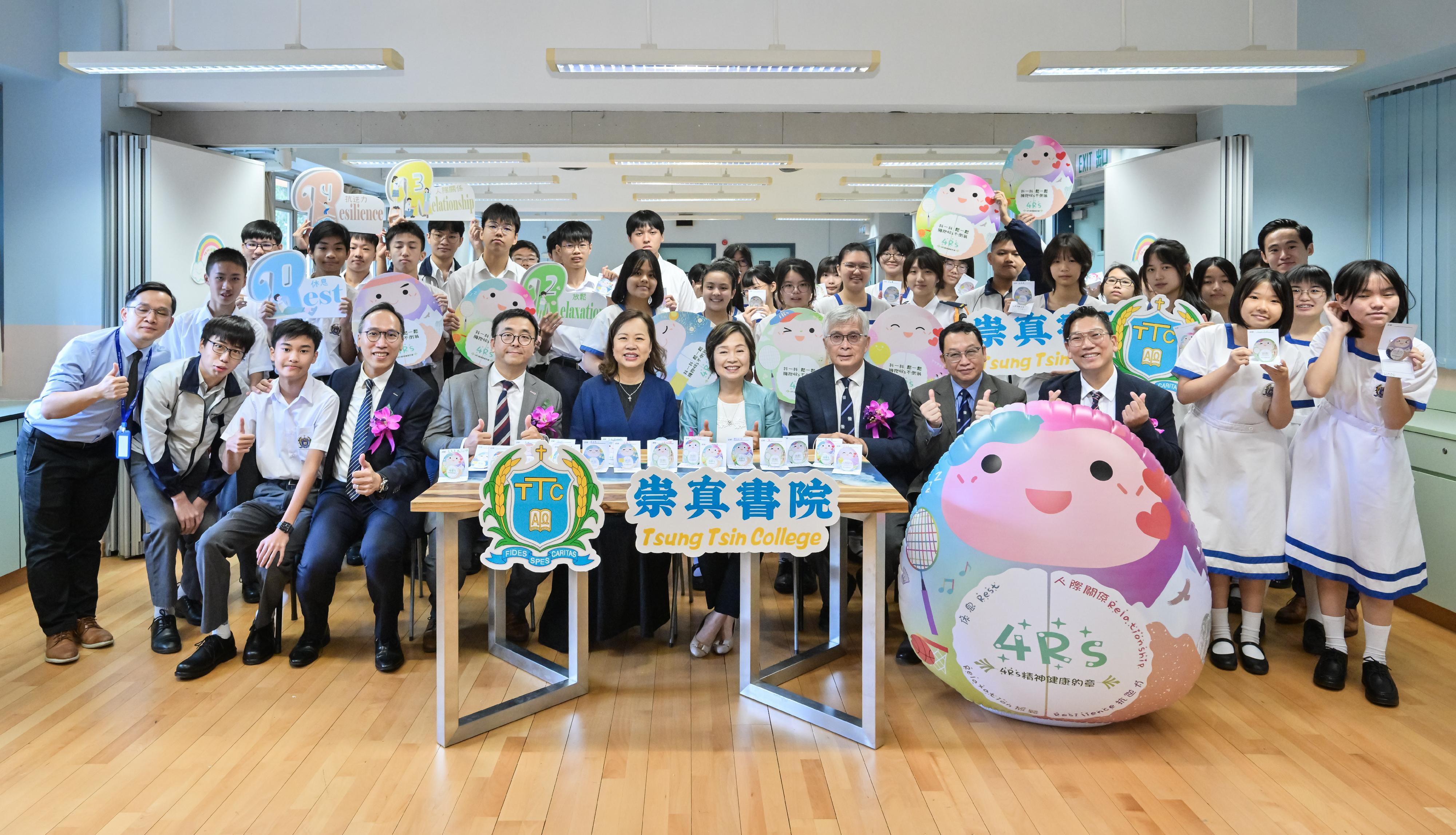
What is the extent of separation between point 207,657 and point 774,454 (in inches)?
86.5

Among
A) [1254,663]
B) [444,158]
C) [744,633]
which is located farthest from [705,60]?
[1254,663]

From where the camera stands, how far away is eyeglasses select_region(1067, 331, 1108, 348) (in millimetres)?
3291

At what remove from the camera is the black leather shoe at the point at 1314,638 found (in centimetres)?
357

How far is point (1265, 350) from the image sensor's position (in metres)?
3.07

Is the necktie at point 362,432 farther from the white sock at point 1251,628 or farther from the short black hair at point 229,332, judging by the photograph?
the white sock at point 1251,628

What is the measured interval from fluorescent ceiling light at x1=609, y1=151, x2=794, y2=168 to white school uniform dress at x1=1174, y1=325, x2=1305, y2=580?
11.0 ft

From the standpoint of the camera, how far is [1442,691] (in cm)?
325

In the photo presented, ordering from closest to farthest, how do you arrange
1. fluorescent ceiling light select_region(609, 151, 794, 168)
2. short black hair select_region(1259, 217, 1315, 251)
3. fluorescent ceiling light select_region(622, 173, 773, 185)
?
short black hair select_region(1259, 217, 1315, 251) < fluorescent ceiling light select_region(609, 151, 794, 168) < fluorescent ceiling light select_region(622, 173, 773, 185)

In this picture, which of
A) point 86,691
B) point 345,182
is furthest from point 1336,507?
point 345,182

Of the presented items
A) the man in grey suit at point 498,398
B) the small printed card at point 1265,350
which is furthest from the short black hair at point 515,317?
the small printed card at point 1265,350

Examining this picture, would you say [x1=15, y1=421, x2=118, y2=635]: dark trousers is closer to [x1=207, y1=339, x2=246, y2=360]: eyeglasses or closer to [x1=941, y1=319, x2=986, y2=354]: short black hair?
[x1=207, y1=339, x2=246, y2=360]: eyeglasses

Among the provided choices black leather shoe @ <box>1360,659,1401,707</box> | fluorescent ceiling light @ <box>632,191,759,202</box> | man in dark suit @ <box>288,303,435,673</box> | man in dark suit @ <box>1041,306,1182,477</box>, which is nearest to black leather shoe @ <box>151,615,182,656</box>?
man in dark suit @ <box>288,303,435,673</box>

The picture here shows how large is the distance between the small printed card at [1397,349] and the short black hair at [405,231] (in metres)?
3.87

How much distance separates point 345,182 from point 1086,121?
6888 mm
